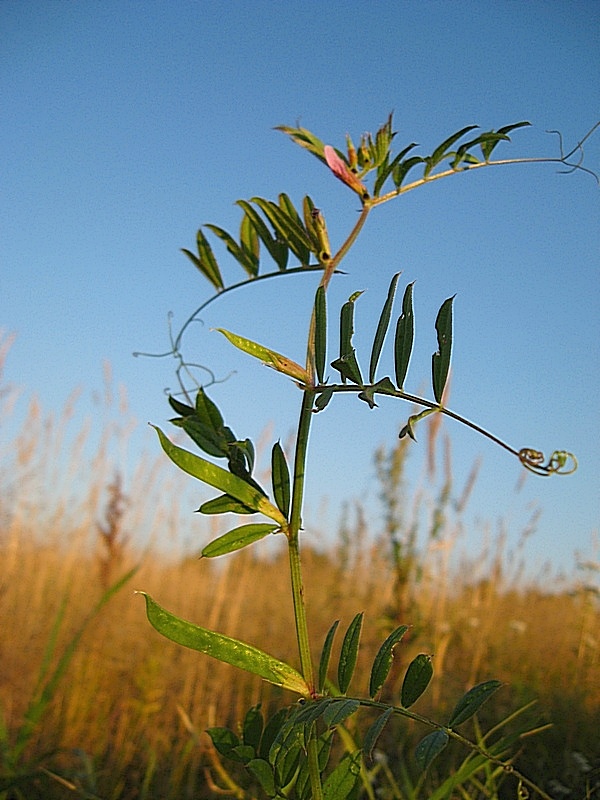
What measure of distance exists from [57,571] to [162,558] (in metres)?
0.37

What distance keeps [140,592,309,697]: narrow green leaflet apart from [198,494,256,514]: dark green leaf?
85 millimetres

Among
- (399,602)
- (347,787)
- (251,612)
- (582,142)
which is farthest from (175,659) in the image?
(582,142)

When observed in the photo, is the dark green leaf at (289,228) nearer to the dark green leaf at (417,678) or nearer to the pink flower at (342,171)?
the pink flower at (342,171)

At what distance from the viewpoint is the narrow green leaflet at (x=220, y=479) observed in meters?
0.51

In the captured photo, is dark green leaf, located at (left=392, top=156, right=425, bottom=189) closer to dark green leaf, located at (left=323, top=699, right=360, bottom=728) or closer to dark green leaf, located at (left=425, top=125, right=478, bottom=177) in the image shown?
dark green leaf, located at (left=425, top=125, right=478, bottom=177)

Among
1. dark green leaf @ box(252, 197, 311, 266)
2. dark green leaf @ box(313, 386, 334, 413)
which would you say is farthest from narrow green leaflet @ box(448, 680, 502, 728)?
dark green leaf @ box(252, 197, 311, 266)

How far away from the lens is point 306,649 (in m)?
0.50

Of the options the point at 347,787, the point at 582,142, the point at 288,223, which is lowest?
the point at 347,787

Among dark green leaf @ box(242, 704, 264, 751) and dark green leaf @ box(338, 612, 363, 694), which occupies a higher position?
dark green leaf @ box(338, 612, 363, 694)

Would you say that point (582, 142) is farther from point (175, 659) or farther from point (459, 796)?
point (175, 659)

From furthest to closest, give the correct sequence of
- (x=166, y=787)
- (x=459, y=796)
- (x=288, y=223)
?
(x=166, y=787)
(x=459, y=796)
(x=288, y=223)

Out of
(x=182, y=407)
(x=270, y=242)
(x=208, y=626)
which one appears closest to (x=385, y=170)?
(x=270, y=242)

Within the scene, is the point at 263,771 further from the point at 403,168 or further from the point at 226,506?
the point at 403,168

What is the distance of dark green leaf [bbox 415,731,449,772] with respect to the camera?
42cm
